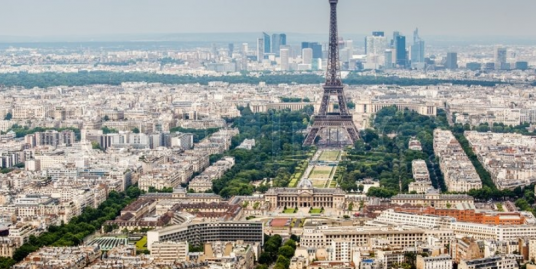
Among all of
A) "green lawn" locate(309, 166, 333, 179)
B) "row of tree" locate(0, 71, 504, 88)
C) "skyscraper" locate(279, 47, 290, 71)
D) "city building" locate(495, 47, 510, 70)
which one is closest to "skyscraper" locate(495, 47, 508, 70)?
"city building" locate(495, 47, 510, 70)

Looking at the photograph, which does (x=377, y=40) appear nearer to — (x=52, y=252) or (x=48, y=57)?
(x=48, y=57)

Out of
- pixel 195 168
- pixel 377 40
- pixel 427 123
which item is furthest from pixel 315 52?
pixel 195 168

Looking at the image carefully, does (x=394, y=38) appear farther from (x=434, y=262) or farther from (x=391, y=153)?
(x=434, y=262)

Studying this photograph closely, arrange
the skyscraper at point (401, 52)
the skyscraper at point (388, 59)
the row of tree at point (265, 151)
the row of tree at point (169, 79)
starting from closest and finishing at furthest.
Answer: the row of tree at point (265, 151), the row of tree at point (169, 79), the skyscraper at point (388, 59), the skyscraper at point (401, 52)

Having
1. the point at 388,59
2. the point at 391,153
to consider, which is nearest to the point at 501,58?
the point at 388,59

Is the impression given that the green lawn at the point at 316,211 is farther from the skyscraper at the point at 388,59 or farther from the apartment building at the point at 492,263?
the skyscraper at the point at 388,59

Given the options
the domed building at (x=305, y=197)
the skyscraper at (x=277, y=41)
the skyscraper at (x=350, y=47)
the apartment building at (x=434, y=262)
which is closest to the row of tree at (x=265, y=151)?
the domed building at (x=305, y=197)

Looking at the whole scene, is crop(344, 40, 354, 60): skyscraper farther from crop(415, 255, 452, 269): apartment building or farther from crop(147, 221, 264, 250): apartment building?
crop(415, 255, 452, 269): apartment building
